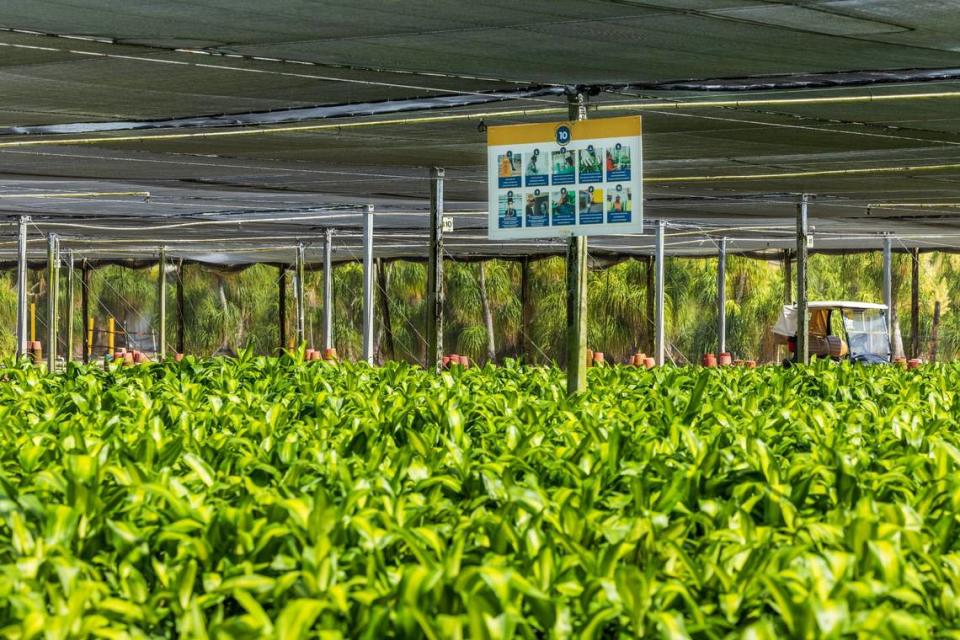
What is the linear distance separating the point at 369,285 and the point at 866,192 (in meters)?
7.70

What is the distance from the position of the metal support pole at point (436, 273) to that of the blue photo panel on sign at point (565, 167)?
7528mm

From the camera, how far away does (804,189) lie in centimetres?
2158

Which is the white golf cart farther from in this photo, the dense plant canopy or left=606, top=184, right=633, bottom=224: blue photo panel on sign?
the dense plant canopy

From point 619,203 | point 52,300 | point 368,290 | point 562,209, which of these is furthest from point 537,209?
point 52,300

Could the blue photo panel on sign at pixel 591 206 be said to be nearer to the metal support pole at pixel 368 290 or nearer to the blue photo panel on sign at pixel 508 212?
the blue photo panel on sign at pixel 508 212

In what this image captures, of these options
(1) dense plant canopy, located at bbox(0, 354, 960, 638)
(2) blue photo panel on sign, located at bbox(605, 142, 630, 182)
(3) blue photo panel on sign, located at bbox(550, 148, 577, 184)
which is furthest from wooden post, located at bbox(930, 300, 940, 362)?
(1) dense plant canopy, located at bbox(0, 354, 960, 638)

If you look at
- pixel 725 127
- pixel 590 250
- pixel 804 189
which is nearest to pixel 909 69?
pixel 725 127

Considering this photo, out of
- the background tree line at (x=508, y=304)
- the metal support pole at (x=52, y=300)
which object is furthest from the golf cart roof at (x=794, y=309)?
the metal support pole at (x=52, y=300)

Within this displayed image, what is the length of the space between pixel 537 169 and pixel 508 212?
0.38 metres

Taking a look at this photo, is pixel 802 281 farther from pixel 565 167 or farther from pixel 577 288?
pixel 565 167

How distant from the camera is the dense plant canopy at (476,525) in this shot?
3.51 meters

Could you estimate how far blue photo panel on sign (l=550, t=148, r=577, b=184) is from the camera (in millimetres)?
10172

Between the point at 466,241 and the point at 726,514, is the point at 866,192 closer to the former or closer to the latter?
the point at 466,241

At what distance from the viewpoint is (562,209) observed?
33.4 feet
